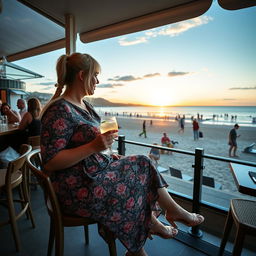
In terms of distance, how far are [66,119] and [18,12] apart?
3.18 meters

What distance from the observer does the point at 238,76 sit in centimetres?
1287

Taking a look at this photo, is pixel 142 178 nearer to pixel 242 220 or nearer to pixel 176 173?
pixel 242 220

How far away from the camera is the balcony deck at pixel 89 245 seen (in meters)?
1.48

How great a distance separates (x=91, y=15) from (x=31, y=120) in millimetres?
1704

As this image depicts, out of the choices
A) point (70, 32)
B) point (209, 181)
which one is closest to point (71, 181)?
point (70, 32)

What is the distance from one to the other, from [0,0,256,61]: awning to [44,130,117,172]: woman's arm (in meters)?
1.78

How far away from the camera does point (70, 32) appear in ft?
8.41

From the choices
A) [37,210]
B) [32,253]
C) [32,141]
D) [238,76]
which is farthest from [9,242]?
[238,76]

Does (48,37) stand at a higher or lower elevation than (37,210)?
higher

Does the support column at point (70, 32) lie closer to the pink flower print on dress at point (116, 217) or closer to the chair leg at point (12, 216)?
the chair leg at point (12, 216)

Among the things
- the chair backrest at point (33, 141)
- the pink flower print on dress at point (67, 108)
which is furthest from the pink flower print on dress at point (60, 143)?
the chair backrest at point (33, 141)

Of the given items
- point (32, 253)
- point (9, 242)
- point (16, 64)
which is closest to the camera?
point (32, 253)

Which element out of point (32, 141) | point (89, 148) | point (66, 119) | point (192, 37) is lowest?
point (32, 141)

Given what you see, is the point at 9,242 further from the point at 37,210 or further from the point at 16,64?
the point at 16,64
